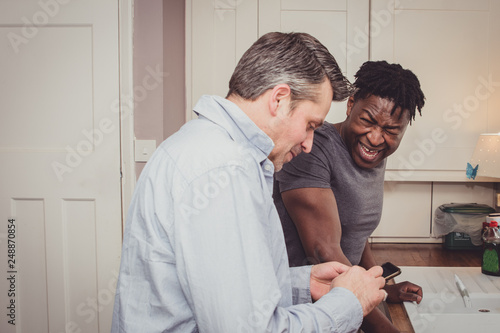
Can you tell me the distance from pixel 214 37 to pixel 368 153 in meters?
1.28

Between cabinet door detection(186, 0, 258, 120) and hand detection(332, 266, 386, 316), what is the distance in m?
1.57

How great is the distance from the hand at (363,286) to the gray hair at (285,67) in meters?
0.32

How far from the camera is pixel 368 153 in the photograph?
1.21 m

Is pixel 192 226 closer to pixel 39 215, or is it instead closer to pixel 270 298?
pixel 270 298

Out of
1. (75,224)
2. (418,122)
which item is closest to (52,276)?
(75,224)

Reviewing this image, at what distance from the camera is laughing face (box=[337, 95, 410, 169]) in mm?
1176

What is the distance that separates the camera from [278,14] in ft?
7.26

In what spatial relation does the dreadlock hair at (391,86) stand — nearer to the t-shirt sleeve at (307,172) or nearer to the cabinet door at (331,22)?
the t-shirt sleeve at (307,172)

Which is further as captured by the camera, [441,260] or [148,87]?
[148,87]

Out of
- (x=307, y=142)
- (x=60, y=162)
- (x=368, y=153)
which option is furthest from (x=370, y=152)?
(x=60, y=162)

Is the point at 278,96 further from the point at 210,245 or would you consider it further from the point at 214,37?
the point at 214,37

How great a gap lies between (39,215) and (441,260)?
5.79ft

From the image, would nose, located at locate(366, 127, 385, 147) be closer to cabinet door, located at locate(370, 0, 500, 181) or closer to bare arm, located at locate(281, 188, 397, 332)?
bare arm, located at locate(281, 188, 397, 332)

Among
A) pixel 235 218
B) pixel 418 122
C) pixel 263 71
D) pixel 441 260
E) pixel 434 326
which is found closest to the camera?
pixel 235 218
